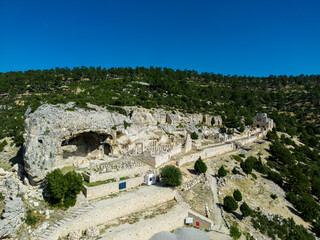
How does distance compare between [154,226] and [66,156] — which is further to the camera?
[66,156]

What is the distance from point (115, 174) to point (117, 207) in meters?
5.00

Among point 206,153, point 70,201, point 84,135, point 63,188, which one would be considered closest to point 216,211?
point 206,153

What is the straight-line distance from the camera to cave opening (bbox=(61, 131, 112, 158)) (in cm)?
2959

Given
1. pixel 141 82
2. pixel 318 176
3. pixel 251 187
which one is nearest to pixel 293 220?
pixel 251 187

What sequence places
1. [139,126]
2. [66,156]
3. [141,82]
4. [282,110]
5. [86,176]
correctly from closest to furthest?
[86,176], [66,156], [139,126], [141,82], [282,110]

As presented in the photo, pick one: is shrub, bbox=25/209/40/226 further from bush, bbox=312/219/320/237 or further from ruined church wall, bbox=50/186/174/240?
bush, bbox=312/219/320/237

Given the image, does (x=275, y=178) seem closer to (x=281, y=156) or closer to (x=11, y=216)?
(x=281, y=156)

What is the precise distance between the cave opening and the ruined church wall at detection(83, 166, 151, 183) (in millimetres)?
8273

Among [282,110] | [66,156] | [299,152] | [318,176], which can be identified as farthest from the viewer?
[282,110]

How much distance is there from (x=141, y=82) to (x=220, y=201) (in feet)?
189

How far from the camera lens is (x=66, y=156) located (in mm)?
27438

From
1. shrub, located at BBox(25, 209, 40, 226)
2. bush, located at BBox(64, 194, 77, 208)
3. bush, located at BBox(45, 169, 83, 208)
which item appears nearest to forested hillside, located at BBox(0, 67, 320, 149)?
bush, located at BBox(45, 169, 83, 208)

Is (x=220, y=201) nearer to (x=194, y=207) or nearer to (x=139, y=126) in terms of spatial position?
(x=194, y=207)

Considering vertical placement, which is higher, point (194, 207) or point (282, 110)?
point (282, 110)
